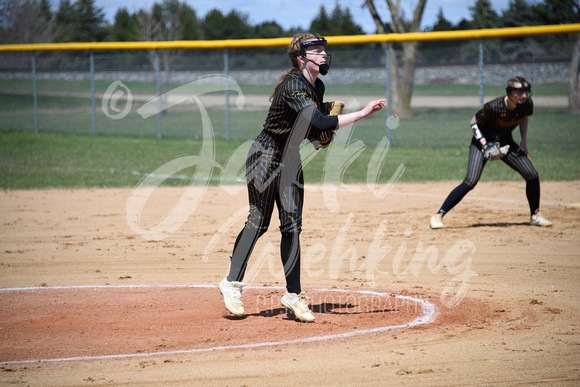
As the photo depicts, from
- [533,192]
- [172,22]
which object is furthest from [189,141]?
[172,22]

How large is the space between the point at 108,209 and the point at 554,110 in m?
13.6

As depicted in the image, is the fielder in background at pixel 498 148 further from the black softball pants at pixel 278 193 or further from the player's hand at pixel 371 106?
the player's hand at pixel 371 106

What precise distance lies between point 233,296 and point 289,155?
1.21 metres

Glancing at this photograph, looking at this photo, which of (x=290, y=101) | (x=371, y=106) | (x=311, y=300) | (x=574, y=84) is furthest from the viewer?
(x=574, y=84)

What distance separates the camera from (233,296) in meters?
4.79

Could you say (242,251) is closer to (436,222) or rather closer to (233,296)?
(233,296)

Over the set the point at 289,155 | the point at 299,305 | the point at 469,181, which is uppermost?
the point at 289,155

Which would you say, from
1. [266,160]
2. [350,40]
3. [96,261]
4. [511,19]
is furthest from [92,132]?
[511,19]

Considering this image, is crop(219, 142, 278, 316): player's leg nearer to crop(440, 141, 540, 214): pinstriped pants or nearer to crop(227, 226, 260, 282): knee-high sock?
crop(227, 226, 260, 282): knee-high sock

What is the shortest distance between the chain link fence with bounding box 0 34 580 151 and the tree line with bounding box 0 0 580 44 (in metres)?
3.07

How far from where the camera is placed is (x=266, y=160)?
4617 millimetres

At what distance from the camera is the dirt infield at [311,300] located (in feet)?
12.5

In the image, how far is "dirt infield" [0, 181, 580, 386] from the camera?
3811mm

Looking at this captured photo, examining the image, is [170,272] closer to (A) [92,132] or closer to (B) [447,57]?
(B) [447,57]
